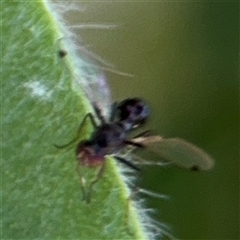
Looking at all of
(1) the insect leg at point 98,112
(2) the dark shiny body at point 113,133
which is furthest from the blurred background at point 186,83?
(1) the insect leg at point 98,112

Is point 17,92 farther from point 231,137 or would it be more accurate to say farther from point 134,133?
point 231,137

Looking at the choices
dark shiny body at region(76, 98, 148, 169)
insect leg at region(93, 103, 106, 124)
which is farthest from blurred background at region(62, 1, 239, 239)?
insect leg at region(93, 103, 106, 124)

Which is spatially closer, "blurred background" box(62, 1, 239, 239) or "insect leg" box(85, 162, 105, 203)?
"insect leg" box(85, 162, 105, 203)

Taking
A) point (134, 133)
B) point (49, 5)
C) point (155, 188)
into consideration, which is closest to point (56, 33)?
point (49, 5)

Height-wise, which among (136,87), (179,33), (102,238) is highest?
(179,33)

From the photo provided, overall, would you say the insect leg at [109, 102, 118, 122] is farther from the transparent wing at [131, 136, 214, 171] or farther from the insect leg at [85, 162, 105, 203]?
the insect leg at [85, 162, 105, 203]

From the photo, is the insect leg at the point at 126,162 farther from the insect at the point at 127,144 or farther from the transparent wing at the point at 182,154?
the transparent wing at the point at 182,154

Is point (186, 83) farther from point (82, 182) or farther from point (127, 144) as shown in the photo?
point (82, 182)
